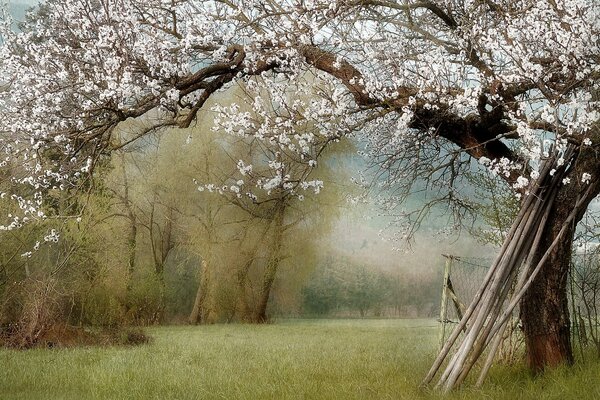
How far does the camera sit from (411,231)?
829cm

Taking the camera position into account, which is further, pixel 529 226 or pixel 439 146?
pixel 439 146

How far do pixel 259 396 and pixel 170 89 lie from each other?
120 inches

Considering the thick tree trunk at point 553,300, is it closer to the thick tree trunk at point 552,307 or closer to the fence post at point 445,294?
the thick tree trunk at point 552,307

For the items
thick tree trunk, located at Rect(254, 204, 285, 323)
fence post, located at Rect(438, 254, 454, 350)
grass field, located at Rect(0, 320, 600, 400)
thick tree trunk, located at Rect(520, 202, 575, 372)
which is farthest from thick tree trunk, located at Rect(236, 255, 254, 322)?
thick tree trunk, located at Rect(520, 202, 575, 372)

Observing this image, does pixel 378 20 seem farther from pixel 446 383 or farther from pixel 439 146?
pixel 446 383

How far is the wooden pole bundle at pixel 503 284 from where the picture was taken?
6.09 meters

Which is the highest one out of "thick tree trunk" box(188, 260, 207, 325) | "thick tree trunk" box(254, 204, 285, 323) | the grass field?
"thick tree trunk" box(254, 204, 285, 323)

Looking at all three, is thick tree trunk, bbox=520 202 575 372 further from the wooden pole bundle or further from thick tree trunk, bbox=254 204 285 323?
thick tree trunk, bbox=254 204 285 323

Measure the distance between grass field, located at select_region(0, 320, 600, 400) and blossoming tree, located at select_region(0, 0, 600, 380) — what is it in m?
0.86

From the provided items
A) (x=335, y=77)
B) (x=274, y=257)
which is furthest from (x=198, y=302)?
(x=335, y=77)

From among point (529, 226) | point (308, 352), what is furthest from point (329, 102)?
point (308, 352)

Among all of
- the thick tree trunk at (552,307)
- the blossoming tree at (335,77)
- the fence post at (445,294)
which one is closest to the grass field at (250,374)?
the thick tree trunk at (552,307)

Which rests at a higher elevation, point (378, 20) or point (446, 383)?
point (378, 20)

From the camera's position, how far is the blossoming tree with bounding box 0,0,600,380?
18.0 feet
